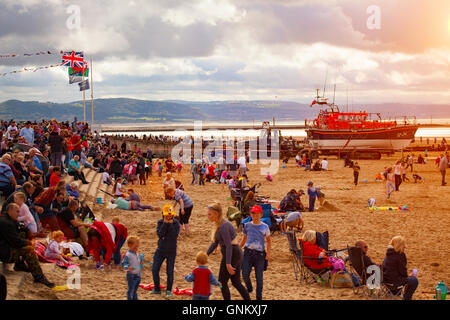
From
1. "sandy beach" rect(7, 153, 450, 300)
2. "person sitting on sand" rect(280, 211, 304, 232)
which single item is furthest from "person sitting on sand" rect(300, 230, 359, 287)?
"person sitting on sand" rect(280, 211, 304, 232)

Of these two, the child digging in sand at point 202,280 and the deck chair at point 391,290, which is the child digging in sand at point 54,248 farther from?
the deck chair at point 391,290

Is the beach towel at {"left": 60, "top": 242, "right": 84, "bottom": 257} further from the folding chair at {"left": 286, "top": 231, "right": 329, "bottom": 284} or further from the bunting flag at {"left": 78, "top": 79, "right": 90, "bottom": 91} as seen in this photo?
the bunting flag at {"left": 78, "top": 79, "right": 90, "bottom": 91}

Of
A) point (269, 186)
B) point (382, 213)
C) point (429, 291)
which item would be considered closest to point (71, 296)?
point (429, 291)

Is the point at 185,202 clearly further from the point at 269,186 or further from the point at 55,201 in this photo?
the point at 269,186

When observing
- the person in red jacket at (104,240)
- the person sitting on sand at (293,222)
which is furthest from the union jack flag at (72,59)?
the person in red jacket at (104,240)

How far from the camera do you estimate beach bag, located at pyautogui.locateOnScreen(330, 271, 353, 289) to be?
8.23 m

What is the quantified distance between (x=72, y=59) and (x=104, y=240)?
88.2 ft

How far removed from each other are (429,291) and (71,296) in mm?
5788

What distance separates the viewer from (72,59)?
1292 inches

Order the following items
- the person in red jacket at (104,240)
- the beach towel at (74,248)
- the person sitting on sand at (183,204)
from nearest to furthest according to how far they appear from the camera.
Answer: the person in red jacket at (104,240) < the beach towel at (74,248) < the person sitting on sand at (183,204)

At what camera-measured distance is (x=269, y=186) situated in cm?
2498

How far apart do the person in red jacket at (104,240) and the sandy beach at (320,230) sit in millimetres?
270

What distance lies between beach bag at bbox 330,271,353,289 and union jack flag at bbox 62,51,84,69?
89.4ft

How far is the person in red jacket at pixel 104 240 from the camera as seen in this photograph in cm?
859
